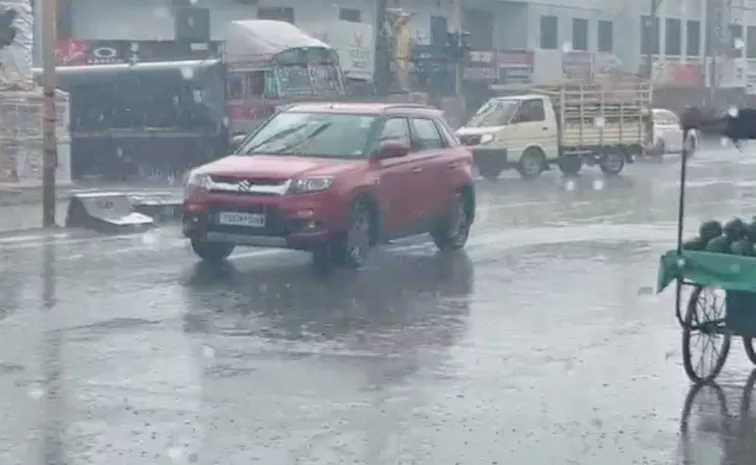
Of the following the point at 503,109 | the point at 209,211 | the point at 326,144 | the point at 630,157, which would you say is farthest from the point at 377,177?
the point at 630,157

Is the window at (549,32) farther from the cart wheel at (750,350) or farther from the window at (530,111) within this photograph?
the cart wheel at (750,350)

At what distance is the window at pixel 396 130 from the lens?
1584 centimetres

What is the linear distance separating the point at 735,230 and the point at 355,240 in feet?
20.6

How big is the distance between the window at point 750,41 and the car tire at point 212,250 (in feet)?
216

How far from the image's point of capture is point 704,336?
945 cm

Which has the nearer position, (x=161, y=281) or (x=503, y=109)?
(x=161, y=281)

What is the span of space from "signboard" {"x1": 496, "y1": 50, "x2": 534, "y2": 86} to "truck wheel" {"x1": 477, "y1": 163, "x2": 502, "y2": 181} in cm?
2066

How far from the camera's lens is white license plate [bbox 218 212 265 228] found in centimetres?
1446

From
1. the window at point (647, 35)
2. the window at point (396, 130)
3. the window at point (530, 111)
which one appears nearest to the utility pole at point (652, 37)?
the window at point (647, 35)

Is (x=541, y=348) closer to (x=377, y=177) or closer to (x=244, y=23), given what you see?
(x=377, y=177)

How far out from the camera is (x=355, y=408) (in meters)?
8.47

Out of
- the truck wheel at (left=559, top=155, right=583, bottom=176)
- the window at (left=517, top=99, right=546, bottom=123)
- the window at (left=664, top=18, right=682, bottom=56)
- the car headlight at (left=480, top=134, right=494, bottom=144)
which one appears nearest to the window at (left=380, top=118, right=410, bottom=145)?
the car headlight at (left=480, top=134, right=494, bottom=144)

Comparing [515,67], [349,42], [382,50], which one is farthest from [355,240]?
[515,67]

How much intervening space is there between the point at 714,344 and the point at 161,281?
601 centimetres
